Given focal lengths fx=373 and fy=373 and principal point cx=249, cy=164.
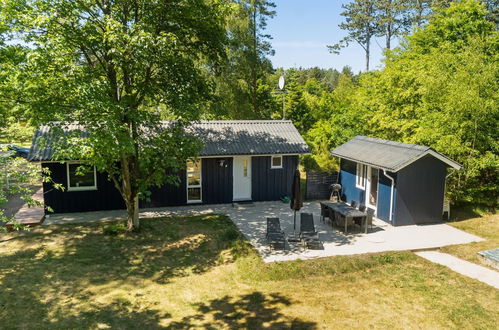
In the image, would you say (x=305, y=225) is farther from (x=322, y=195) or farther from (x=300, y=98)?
(x=300, y=98)

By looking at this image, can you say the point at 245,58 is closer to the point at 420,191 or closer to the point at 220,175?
the point at 220,175

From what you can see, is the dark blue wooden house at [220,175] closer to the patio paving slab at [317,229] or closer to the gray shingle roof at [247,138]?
the gray shingle roof at [247,138]

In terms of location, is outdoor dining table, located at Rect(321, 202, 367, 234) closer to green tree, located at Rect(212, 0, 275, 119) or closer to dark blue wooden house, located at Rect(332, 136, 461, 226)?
dark blue wooden house, located at Rect(332, 136, 461, 226)

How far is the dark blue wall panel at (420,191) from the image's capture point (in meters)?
13.8

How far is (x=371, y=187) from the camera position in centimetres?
1579

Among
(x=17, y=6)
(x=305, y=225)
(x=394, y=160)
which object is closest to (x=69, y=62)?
(x=17, y=6)

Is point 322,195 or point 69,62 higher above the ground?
point 69,62

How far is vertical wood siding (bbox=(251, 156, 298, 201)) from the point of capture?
1717 cm

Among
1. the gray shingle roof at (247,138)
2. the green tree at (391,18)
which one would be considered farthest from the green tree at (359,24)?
the gray shingle roof at (247,138)

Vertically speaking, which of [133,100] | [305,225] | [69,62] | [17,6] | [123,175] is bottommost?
[305,225]

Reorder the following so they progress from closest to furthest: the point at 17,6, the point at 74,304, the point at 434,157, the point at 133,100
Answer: the point at 74,304 → the point at 17,6 → the point at 133,100 → the point at 434,157

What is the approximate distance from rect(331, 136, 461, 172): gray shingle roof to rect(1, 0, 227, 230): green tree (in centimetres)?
710

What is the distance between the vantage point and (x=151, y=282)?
9.53 m

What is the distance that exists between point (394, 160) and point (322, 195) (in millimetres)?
5028
